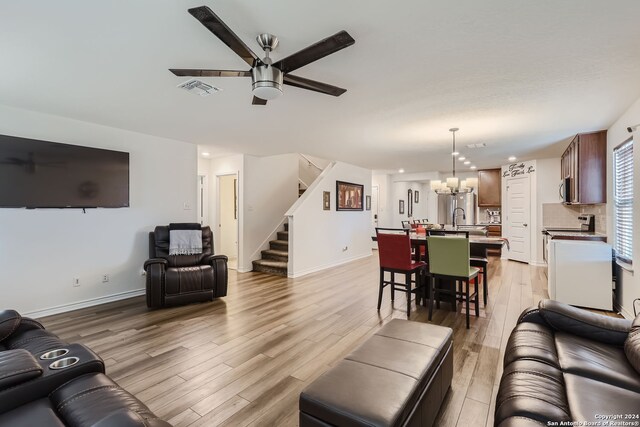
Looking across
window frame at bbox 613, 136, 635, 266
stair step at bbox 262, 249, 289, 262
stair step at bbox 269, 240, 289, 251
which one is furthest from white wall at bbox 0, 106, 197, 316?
window frame at bbox 613, 136, 635, 266

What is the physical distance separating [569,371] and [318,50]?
2184 mm

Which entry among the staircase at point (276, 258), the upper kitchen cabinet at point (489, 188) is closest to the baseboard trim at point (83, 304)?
the staircase at point (276, 258)

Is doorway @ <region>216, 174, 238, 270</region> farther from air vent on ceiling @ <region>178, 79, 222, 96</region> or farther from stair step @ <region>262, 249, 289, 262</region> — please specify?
air vent on ceiling @ <region>178, 79, 222, 96</region>

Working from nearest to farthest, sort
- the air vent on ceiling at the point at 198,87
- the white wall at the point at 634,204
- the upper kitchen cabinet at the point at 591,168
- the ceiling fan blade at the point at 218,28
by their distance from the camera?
1. the ceiling fan blade at the point at 218,28
2. the air vent on ceiling at the point at 198,87
3. the white wall at the point at 634,204
4. the upper kitchen cabinet at the point at 591,168

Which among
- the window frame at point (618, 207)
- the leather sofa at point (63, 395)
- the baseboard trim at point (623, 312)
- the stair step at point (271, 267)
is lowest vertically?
the baseboard trim at point (623, 312)

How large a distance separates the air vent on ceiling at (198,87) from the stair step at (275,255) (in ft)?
12.5

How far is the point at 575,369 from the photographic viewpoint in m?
1.48

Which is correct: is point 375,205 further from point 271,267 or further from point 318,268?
point 271,267

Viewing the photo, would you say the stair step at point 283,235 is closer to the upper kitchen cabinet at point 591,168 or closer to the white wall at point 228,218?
the white wall at point 228,218

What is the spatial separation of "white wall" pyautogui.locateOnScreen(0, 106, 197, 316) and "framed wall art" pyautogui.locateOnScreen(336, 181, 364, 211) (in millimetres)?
3236

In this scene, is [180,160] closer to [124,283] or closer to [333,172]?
[124,283]

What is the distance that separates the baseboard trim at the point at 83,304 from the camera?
11.7 feet

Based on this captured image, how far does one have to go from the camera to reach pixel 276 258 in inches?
243

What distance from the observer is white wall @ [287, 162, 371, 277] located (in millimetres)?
5719
